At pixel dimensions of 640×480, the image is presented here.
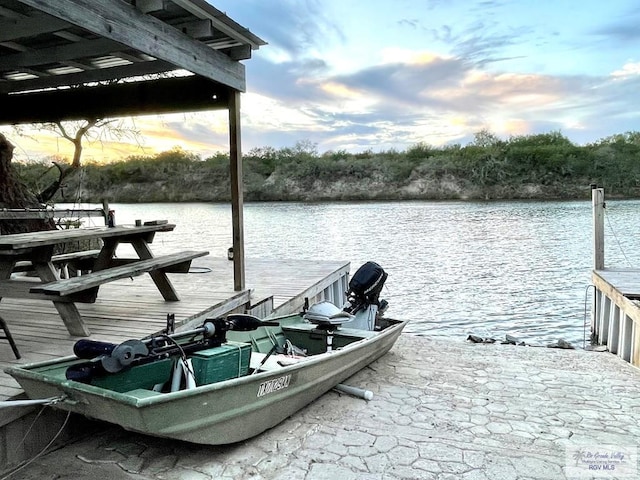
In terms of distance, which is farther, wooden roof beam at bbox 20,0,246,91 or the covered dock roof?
the covered dock roof

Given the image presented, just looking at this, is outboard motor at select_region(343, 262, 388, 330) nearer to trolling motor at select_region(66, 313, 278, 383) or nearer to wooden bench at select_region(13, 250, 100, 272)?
trolling motor at select_region(66, 313, 278, 383)

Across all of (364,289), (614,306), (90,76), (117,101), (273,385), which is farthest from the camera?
(614,306)

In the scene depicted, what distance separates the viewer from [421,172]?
155ft

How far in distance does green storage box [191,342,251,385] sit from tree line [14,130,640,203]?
1442 inches

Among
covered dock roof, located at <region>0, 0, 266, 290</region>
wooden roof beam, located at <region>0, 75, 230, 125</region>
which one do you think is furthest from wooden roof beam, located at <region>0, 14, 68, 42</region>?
wooden roof beam, located at <region>0, 75, 230, 125</region>

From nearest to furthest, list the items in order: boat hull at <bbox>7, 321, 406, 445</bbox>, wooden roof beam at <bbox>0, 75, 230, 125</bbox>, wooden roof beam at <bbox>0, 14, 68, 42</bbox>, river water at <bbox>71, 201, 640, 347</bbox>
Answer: boat hull at <bbox>7, 321, 406, 445</bbox>, wooden roof beam at <bbox>0, 14, 68, 42</bbox>, wooden roof beam at <bbox>0, 75, 230, 125</bbox>, river water at <bbox>71, 201, 640, 347</bbox>

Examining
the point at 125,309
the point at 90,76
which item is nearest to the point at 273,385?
the point at 125,309

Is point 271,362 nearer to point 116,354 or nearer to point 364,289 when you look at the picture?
point 116,354

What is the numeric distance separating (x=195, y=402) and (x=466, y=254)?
1528 cm

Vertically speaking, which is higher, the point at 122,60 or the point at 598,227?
the point at 122,60

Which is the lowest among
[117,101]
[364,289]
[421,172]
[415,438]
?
[415,438]

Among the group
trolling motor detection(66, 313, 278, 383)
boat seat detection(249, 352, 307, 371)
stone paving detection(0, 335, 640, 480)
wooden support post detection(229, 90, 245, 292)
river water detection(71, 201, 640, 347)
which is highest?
wooden support post detection(229, 90, 245, 292)

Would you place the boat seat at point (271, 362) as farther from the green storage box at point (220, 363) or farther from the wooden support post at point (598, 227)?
the wooden support post at point (598, 227)

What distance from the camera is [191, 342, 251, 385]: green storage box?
2992 mm
